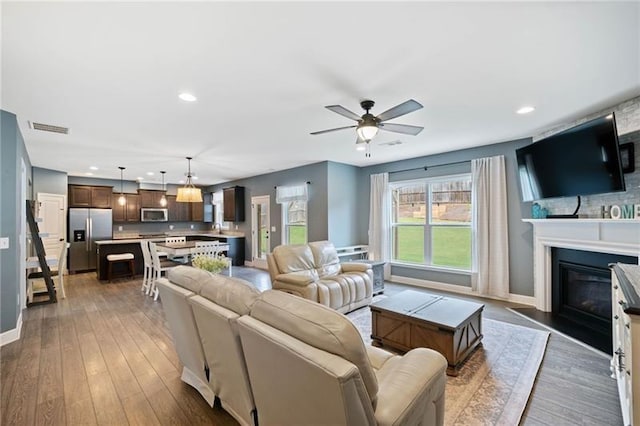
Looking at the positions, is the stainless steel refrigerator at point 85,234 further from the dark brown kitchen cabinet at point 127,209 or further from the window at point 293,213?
the window at point 293,213

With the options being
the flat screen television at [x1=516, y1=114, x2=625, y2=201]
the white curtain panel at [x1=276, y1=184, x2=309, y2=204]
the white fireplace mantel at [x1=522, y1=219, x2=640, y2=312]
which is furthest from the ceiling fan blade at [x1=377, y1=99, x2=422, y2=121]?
the white curtain panel at [x1=276, y1=184, x2=309, y2=204]

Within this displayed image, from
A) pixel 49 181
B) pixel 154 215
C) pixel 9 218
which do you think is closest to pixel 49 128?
pixel 9 218

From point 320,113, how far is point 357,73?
0.98 meters

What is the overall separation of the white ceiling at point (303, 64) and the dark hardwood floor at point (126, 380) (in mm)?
2632

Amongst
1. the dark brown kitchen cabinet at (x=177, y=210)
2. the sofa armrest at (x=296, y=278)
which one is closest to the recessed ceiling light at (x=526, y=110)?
the sofa armrest at (x=296, y=278)

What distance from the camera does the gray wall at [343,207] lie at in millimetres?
6289

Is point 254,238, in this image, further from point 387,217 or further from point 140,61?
point 140,61

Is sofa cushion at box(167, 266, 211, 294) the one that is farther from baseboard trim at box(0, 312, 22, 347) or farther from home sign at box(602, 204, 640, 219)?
home sign at box(602, 204, 640, 219)

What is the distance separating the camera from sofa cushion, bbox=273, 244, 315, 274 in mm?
4113

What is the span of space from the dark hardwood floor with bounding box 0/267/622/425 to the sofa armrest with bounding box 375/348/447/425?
1138 millimetres

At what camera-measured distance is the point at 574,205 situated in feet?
12.6

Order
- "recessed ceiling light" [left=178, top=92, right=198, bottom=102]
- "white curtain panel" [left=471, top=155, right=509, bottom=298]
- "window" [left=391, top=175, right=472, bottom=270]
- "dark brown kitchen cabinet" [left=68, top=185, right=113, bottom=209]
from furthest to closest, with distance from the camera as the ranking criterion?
"dark brown kitchen cabinet" [left=68, top=185, right=113, bottom=209], "window" [left=391, top=175, right=472, bottom=270], "white curtain panel" [left=471, top=155, right=509, bottom=298], "recessed ceiling light" [left=178, top=92, right=198, bottom=102]

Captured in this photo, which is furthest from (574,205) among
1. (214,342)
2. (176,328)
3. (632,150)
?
(176,328)

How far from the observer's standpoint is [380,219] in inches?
248
